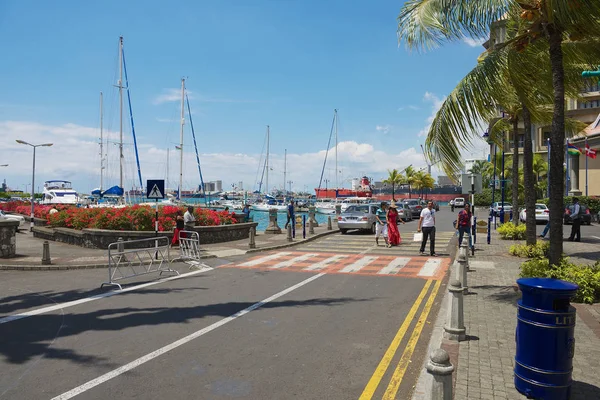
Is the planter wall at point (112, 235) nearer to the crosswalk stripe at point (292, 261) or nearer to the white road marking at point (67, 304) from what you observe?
the crosswalk stripe at point (292, 261)

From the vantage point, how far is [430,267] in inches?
545

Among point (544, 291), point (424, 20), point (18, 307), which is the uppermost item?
point (424, 20)

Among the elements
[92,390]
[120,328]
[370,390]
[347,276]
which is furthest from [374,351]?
[347,276]

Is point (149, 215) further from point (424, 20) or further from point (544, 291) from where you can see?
point (544, 291)

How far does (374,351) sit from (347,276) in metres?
6.09

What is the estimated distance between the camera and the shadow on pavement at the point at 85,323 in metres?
6.15

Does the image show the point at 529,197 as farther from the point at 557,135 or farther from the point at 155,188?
the point at 155,188

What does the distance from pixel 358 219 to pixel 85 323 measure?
19.1 m

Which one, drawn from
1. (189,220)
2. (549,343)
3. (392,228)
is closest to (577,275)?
(549,343)

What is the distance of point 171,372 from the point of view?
5.45 m

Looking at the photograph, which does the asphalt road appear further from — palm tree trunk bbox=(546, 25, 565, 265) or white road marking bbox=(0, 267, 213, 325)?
palm tree trunk bbox=(546, 25, 565, 265)

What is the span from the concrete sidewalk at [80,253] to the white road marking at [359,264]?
462cm

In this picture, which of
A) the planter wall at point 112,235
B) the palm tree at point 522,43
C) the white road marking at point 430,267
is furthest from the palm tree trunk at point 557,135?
the planter wall at point 112,235

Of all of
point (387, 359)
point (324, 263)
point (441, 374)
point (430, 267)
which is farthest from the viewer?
point (324, 263)
